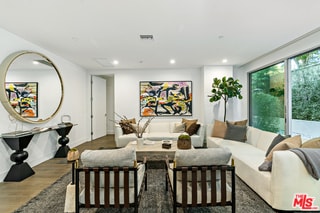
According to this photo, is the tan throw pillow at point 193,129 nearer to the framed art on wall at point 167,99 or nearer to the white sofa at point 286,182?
the framed art on wall at point 167,99

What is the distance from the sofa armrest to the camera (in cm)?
213

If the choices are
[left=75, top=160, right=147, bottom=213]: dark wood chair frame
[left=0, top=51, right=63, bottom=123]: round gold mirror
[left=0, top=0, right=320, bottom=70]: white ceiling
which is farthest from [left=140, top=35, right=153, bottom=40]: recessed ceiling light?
[left=75, top=160, right=147, bottom=213]: dark wood chair frame

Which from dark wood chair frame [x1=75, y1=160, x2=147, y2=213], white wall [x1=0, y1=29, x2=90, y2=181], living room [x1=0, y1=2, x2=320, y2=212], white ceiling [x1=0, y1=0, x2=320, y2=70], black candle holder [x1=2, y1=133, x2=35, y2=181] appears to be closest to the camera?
dark wood chair frame [x1=75, y1=160, x2=147, y2=213]

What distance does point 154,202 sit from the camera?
251 cm

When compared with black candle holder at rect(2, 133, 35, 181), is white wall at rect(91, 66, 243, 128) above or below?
above

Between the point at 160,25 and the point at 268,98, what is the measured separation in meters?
3.96

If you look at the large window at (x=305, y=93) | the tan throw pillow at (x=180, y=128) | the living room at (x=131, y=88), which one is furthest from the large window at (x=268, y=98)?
the tan throw pillow at (x=180, y=128)

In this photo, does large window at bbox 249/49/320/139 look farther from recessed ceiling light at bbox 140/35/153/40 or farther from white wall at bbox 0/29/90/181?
white wall at bbox 0/29/90/181

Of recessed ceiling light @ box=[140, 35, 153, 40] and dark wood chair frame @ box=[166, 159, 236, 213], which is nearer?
dark wood chair frame @ box=[166, 159, 236, 213]

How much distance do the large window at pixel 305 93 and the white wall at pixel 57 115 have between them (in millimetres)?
5663

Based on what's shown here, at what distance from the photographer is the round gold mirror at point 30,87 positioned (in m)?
3.43

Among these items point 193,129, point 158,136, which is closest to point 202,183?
point 158,136

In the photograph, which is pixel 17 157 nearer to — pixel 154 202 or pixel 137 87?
pixel 154 202

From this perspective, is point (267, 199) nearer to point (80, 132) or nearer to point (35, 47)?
point (35, 47)
